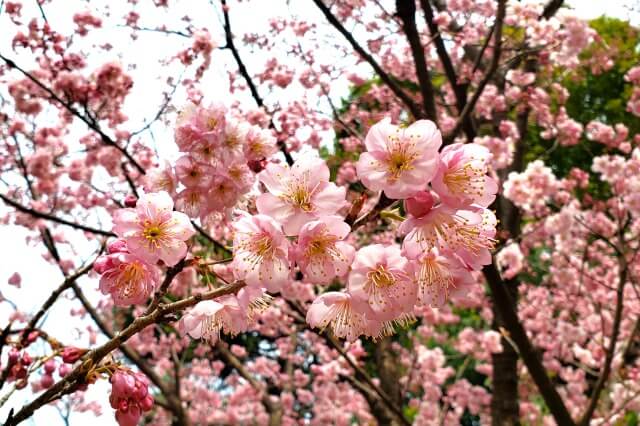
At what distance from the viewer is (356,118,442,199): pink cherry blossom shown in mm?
1019

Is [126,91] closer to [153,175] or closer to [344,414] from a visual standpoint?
[153,175]

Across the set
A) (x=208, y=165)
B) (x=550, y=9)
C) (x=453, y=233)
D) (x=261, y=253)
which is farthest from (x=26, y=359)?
(x=550, y=9)

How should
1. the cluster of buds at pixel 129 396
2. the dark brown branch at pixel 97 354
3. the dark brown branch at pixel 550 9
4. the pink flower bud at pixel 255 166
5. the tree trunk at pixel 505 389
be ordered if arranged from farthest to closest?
1. the dark brown branch at pixel 550 9
2. the tree trunk at pixel 505 389
3. the pink flower bud at pixel 255 166
4. the cluster of buds at pixel 129 396
5. the dark brown branch at pixel 97 354

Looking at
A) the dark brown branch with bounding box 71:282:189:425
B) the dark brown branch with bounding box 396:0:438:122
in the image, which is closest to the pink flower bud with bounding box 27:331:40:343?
the dark brown branch with bounding box 71:282:189:425

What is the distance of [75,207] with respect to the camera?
537 cm

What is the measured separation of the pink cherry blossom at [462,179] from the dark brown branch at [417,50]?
2253mm

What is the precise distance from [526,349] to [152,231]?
2652 millimetres

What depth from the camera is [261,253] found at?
1.10 meters

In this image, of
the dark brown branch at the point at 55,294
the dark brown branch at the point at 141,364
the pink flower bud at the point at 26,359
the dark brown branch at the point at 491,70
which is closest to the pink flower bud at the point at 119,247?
the dark brown branch at the point at 55,294

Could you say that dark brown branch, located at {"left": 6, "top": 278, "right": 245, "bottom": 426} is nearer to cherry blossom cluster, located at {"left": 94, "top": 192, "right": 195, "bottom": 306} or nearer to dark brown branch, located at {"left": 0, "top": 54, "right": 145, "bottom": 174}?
cherry blossom cluster, located at {"left": 94, "top": 192, "right": 195, "bottom": 306}

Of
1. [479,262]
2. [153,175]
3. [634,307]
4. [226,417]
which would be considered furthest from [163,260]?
[226,417]

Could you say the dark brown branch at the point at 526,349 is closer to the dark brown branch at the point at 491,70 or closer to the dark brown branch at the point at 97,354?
the dark brown branch at the point at 491,70

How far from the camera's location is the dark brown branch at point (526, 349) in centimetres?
313

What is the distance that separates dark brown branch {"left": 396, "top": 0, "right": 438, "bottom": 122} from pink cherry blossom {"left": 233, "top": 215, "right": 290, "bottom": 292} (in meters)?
2.36
